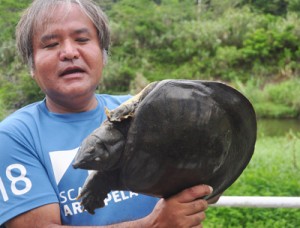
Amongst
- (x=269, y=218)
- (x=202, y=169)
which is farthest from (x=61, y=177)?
(x=269, y=218)

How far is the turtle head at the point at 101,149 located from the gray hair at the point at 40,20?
448mm

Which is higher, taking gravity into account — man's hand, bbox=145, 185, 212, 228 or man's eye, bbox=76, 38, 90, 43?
man's eye, bbox=76, 38, 90, 43

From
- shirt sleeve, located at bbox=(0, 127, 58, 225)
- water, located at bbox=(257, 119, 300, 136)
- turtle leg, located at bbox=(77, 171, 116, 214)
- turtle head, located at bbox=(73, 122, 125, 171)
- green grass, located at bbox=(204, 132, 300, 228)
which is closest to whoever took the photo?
turtle head, located at bbox=(73, 122, 125, 171)

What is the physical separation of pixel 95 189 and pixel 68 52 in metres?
0.36

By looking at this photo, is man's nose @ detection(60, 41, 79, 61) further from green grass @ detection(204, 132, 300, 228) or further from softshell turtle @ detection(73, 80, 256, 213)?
green grass @ detection(204, 132, 300, 228)

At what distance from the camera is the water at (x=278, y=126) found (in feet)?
34.4

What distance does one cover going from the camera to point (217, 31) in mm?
16312

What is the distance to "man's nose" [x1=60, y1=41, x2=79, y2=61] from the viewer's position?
1.15m

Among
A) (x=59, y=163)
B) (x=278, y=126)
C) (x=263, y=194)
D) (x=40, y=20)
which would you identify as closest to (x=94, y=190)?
(x=59, y=163)

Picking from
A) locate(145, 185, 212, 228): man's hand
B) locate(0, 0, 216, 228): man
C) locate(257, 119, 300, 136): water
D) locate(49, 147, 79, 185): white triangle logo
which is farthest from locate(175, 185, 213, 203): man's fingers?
locate(257, 119, 300, 136): water

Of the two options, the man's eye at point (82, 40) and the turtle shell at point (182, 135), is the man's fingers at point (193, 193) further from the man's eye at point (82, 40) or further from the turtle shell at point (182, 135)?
the man's eye at point (82, 40)

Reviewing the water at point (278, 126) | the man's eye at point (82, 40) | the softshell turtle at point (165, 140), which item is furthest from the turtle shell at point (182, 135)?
the water at point (278, 126)

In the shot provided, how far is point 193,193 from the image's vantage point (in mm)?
967

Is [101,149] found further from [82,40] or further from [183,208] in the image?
[82,40]
